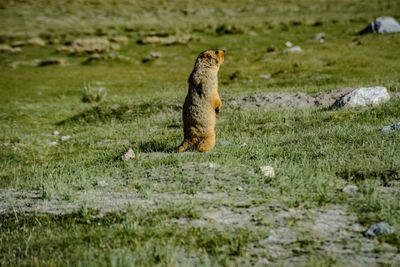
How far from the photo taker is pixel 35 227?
7273 mm

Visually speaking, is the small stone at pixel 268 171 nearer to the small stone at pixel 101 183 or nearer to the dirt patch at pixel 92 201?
Answer: the dirt patch at pixel 92 201

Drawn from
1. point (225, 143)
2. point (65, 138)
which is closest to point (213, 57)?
point (225, 143)

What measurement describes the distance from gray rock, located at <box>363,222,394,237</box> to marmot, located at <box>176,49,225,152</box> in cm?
512

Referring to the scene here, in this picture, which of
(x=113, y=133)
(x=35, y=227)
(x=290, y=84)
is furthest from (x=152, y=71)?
(x=35, y=227)

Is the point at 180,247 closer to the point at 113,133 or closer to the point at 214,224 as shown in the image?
the point at 214,224

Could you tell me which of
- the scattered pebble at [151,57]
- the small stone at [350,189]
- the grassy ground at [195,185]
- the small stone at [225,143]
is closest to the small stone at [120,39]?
the scattered pebble at [151,57]

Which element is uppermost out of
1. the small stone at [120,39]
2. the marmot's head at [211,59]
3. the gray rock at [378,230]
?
the marmot's head at [211,59]

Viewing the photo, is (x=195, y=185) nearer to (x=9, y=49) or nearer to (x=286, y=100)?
(x=286, y=100)

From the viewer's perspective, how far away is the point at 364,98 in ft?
53.7

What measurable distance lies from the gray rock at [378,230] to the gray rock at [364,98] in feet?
33.6

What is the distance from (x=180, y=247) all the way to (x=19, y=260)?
178cm

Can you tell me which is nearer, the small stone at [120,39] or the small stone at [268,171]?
the small stone at [268,171]

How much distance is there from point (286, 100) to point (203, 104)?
8273mm

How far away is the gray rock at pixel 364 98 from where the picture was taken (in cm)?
1628
